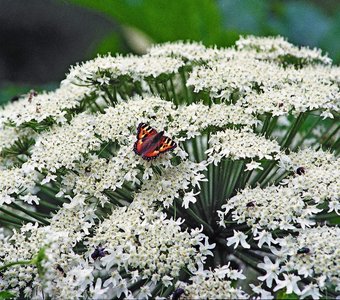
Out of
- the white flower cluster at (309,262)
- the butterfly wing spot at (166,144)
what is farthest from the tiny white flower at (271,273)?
the butterfly wing spot at (166,144)

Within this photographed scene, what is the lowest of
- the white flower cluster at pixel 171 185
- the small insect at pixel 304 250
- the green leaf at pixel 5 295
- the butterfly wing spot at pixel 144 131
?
the green leaf at pixel 5 295

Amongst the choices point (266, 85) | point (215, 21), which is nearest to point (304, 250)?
point (266, 85)

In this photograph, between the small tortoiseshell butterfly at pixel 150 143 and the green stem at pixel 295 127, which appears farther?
the green stem at pixel 295 127

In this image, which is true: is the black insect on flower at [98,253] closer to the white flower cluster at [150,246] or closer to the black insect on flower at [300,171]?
the white flower cluster at [150,246]

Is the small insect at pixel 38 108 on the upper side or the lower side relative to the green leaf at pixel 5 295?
upper

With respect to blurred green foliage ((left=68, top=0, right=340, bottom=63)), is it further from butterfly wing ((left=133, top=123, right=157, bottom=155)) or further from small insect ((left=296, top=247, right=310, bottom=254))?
small insect ((left=296, top=247, right=310, bottom=254))

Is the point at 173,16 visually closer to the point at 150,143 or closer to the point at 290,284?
the point at 150,143

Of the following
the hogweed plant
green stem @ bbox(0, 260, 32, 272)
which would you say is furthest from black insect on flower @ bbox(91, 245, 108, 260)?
green stem @ bbox(0, 260, 32, 272)
